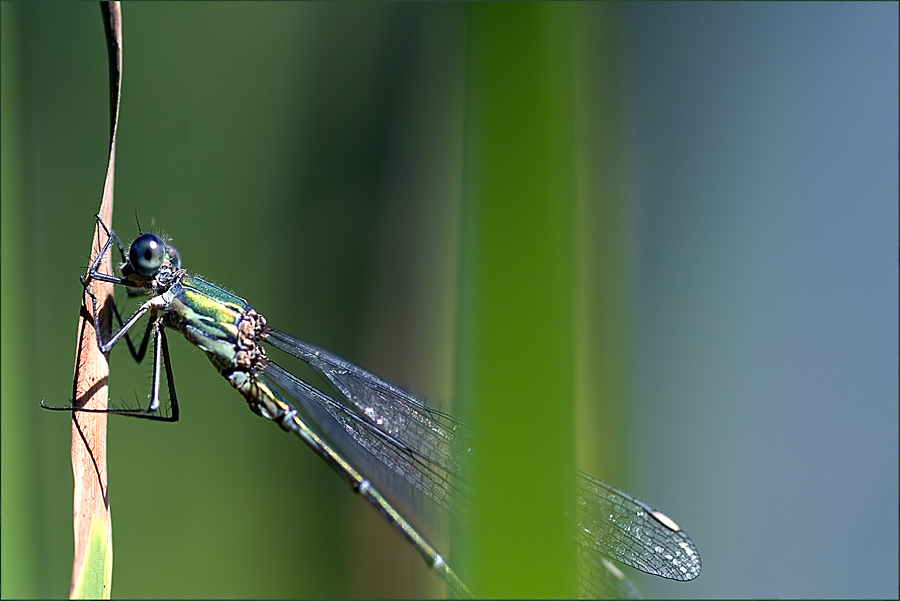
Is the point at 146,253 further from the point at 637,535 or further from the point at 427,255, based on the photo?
the point at 637,535

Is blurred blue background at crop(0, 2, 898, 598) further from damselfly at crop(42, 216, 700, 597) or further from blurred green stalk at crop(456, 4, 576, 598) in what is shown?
blurred green stalk at crop(456, 4, 576, 598)

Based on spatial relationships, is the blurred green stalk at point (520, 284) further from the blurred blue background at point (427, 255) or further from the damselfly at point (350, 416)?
the damselfly at point (350, 416)

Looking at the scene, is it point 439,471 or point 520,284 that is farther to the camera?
point 439,471

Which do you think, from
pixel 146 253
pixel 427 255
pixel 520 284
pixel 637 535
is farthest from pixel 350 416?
pixel 520 284

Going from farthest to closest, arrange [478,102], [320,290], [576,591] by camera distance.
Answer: [320,290] → [576,591] → [478,102]

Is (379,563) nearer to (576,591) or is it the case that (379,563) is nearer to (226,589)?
(226,589)

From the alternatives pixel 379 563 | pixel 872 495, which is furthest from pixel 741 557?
pixel 379 563
